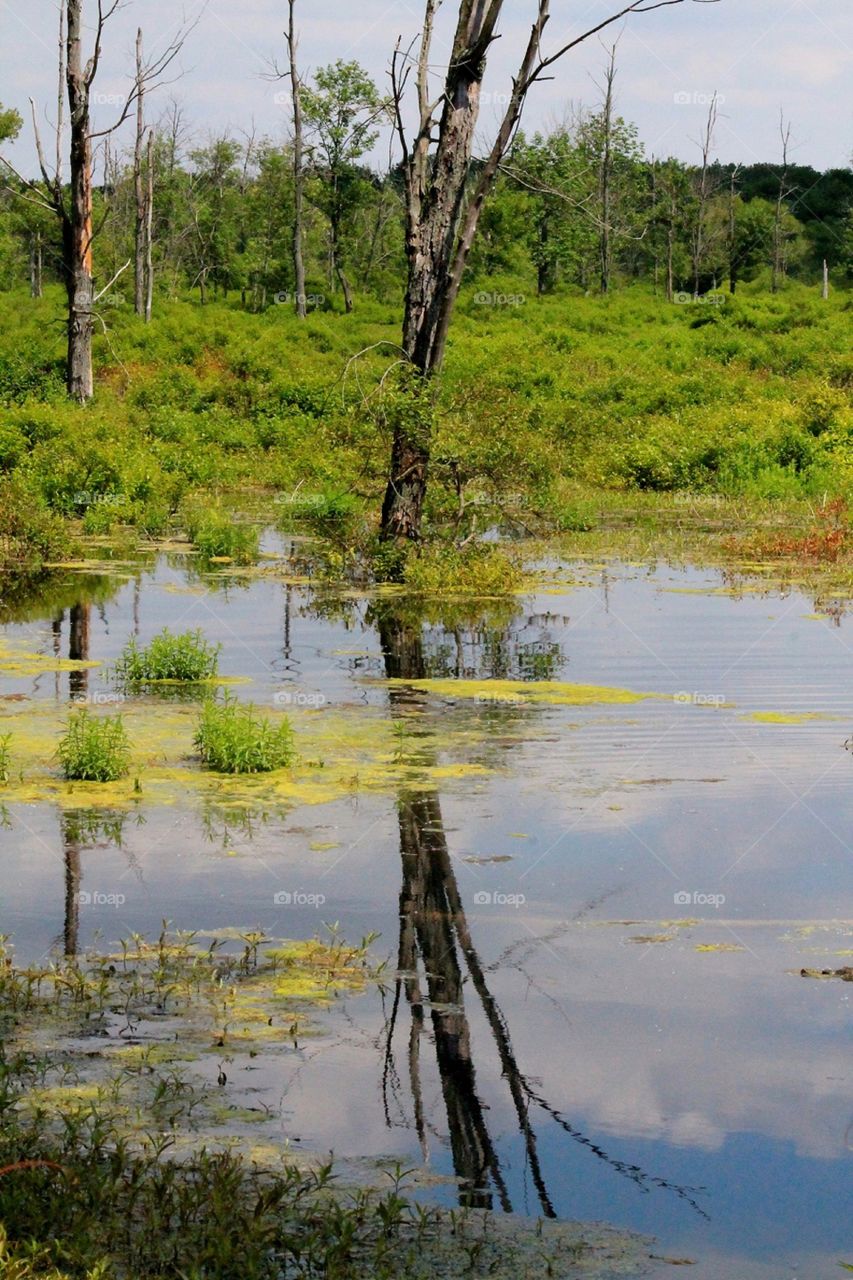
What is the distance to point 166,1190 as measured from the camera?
4461 millimetres

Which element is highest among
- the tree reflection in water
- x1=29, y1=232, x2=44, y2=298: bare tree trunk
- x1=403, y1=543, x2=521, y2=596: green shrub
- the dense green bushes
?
x1=29, y1=232, x2=44, y2=298: bare tree trunk

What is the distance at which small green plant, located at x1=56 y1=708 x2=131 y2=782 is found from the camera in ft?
31.2

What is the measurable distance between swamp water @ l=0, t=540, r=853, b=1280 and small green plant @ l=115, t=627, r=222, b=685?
258 millimetres

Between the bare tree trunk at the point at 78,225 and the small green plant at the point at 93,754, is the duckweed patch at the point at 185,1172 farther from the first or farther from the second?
the bare tree trunk at the point at 78,225

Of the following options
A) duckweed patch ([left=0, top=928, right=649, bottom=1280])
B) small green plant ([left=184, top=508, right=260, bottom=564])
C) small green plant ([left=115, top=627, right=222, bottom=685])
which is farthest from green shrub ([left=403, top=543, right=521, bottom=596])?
duckweed patch ([left=0, top=928, right=649, bottom=1280])

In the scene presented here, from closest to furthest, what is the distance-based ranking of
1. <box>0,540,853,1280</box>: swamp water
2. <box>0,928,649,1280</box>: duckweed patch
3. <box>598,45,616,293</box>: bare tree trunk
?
<box>0,928,649,1280</box>: duckweed patch → <box>0,540,853,1280</box>: swamp water → <box>598,45,616,293</box>: bare tree trunk

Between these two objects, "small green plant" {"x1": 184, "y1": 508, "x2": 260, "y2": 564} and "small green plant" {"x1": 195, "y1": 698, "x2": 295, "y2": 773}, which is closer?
"small green plant" {"x1": 195, "y1": 698, "x2": 295, "y2": 773}

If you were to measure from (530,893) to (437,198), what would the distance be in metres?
13.4

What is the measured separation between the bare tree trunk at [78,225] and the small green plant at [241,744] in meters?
21.8

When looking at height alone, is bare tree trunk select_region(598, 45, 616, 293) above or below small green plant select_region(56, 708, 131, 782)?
above

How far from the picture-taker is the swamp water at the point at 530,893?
4.97 m

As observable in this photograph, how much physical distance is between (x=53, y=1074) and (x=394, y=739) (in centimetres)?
568

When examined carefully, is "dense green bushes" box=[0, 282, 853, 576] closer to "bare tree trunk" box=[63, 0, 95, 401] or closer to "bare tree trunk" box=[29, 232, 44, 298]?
"bare tree trunk" box=[63, 0, 95, 401]

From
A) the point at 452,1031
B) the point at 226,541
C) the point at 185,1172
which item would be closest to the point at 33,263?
the point at 226,541
